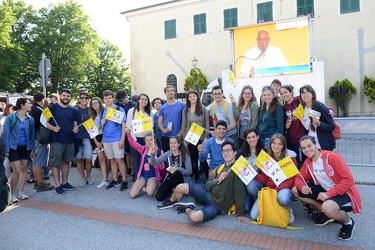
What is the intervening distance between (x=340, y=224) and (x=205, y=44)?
22409 mm

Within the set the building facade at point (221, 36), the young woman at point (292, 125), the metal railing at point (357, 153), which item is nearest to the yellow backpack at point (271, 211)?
the young woman at point (292, 125)

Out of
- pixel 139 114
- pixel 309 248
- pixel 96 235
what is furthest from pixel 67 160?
pixel 309 248

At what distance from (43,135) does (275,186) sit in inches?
179

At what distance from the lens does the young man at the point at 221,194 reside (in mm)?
4590

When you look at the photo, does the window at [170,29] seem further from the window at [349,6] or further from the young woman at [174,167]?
the young woman at [174,167]

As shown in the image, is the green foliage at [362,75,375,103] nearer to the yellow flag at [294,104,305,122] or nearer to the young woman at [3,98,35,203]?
the yellow flag at [294,104,305,122]

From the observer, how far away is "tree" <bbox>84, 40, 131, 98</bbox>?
4444 centimetres

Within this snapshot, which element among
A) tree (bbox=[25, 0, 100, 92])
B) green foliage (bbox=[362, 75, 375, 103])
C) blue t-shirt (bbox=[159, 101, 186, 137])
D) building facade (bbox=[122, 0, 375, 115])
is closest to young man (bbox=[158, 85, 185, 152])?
blue t-shirt (bbox=[159, 101, 186, 137])

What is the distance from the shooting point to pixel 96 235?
13.9 feet

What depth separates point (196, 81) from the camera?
2478cm

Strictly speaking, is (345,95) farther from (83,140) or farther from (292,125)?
(83,140)

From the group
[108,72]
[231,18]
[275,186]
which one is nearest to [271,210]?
[275,186]

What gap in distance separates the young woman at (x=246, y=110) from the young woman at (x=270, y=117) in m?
0.23

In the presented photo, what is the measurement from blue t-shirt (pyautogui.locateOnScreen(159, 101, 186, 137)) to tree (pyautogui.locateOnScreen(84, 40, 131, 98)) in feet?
127
